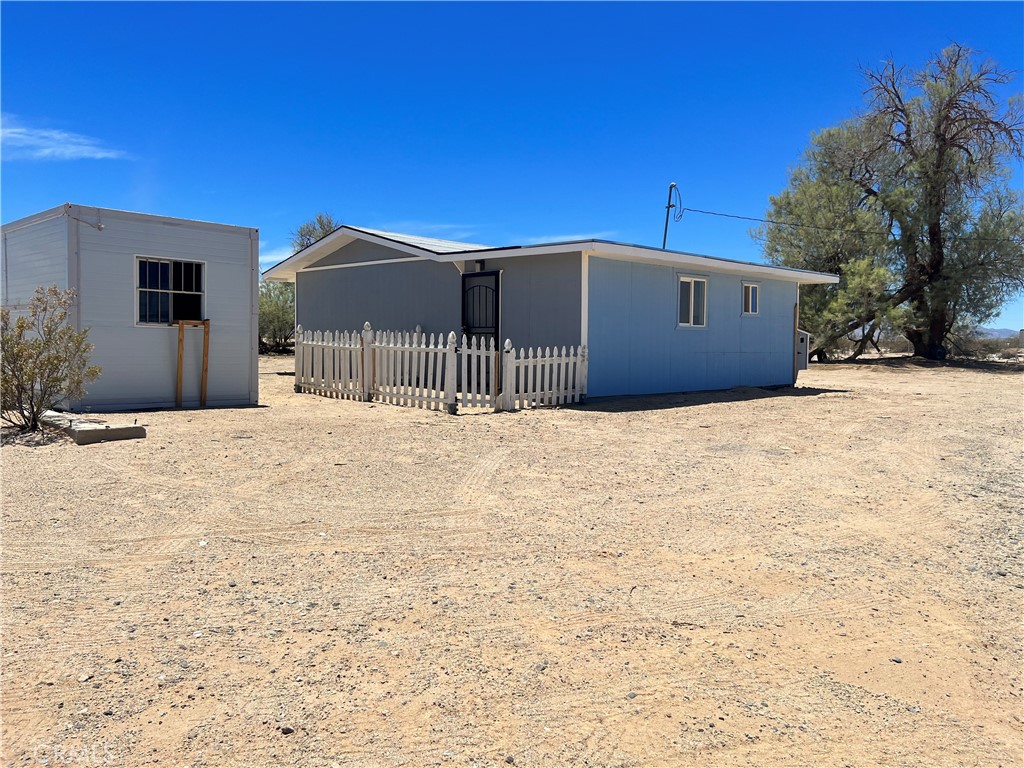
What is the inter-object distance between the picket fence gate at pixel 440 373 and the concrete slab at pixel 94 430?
14.3ft

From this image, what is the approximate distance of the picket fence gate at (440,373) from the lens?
37.4 feet

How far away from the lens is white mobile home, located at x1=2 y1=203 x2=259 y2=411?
34.4 feet

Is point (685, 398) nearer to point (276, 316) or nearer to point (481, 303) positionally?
point (481, 303)

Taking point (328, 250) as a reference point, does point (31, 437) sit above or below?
below

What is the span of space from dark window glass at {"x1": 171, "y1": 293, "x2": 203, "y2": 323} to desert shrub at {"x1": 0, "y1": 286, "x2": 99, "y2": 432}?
Result: 2322 mm

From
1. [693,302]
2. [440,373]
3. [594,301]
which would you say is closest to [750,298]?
[693,302]

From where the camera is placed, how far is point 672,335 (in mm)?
14859

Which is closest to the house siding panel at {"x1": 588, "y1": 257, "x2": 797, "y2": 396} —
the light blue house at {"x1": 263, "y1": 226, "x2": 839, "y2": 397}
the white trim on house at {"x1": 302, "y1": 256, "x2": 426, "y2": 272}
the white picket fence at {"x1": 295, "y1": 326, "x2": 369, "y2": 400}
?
the light blue house at {"x1": 263, "y1": 226, "x2": 839, "y2": 397}

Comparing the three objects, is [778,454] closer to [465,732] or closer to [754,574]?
[754,574]

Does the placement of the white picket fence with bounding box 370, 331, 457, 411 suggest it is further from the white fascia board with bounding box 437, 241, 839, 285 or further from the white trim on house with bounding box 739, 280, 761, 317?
the white trim on house with bounding box 739, 280, 761, 317

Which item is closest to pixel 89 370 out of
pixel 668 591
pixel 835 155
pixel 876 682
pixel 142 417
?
pixel 142 417

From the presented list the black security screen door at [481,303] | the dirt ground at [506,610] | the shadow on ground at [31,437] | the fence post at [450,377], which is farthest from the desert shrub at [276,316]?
the dirt ground at [506,610]

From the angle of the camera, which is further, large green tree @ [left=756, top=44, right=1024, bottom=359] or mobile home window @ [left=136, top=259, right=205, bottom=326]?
large green tree @ [left=756, top=44, right=1024, bottom=359]

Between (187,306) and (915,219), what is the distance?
2572 centimetres
